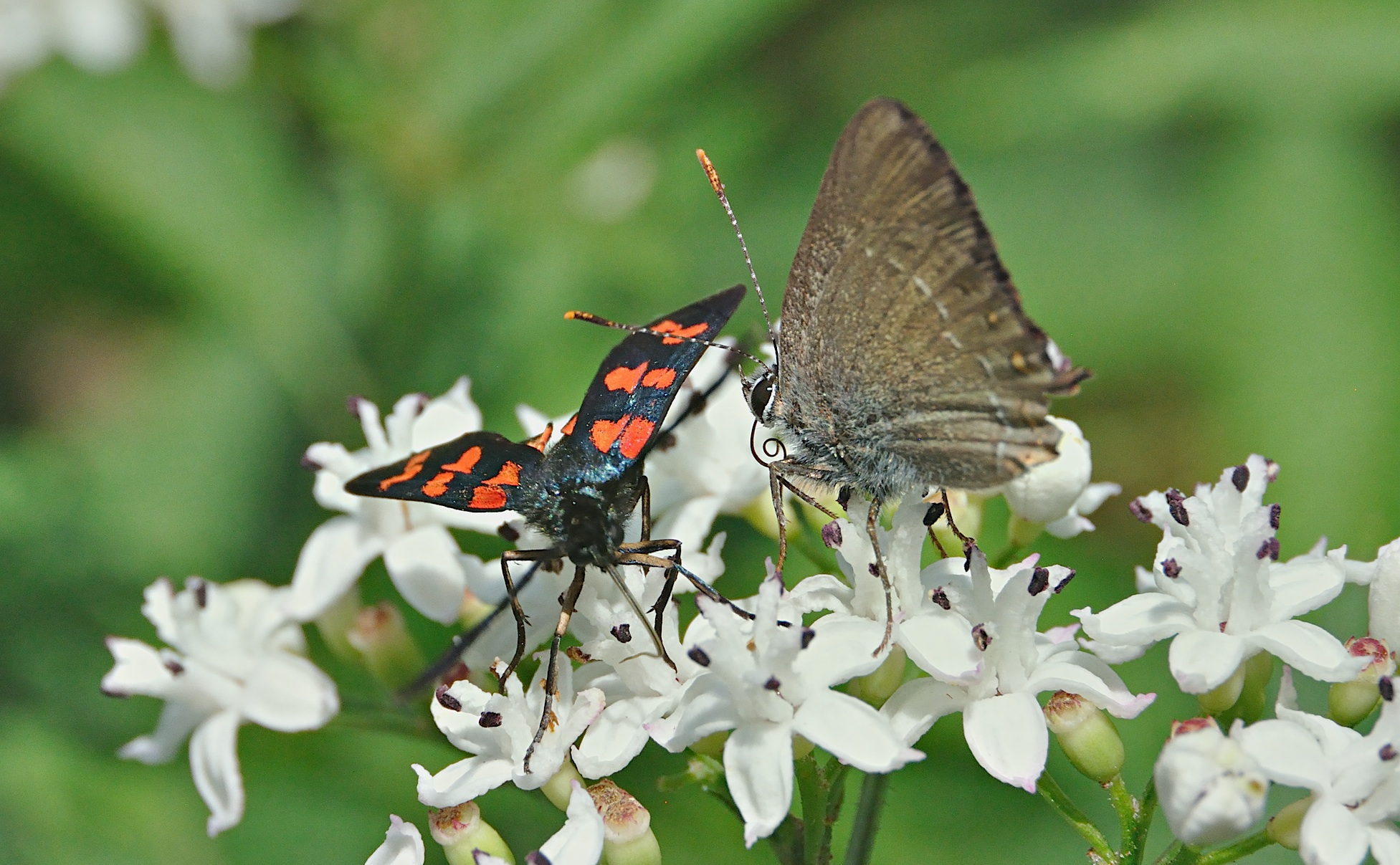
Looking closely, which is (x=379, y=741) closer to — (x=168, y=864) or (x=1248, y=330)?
(x=168, y=864)

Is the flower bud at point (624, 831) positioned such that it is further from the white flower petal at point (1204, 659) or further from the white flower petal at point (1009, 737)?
the white flower petal at point (1204, 659)

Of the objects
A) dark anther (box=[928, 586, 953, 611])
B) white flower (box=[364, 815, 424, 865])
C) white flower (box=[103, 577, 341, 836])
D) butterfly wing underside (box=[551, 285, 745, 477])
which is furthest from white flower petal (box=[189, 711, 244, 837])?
dark anther (box=[928, 586, 953, 611])

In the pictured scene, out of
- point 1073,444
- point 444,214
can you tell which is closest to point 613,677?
point 1073,444

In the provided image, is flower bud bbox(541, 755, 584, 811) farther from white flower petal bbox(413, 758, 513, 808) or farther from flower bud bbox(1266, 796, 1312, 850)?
flower bud bbox(1266, 796, 1312, 850)

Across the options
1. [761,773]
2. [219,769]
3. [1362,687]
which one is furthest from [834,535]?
[219,769]

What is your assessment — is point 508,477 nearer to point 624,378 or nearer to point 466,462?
point 466,462

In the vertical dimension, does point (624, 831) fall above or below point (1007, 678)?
below

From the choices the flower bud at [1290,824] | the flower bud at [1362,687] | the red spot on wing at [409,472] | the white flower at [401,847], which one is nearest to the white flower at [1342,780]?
the flower bud at [1290,824]

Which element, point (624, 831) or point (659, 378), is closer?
point (624, 831)
